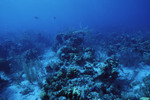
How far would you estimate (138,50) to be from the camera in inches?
367

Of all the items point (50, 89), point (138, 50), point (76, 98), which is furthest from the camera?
point (138, 50)

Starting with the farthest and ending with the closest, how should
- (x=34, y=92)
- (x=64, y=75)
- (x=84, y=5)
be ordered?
(x=84, y=5) → (x=34, y=92) → (x=64, y=75)

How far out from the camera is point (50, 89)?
13.5ft

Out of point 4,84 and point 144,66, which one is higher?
Answer: point 144,66

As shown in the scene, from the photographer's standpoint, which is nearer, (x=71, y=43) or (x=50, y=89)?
(x=50, y=89)

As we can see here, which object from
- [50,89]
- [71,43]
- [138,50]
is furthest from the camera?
[71,43]

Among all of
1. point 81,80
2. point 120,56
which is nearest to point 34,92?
point 81,80

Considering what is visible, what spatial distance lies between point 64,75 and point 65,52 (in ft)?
12.6

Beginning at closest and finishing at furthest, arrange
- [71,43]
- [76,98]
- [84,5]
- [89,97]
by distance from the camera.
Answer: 1. [76,98]
2. [89,97]
3. [71,43]
4. [84,5]

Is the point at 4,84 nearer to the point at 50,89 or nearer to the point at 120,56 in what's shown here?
the point at 50,89

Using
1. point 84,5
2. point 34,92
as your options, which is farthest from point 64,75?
point 84,5

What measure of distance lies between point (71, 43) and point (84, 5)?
191226 millimetres

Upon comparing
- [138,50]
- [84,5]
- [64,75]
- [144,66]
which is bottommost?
[64,75]

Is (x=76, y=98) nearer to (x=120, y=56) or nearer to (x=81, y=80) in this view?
(x=81, y=80)
